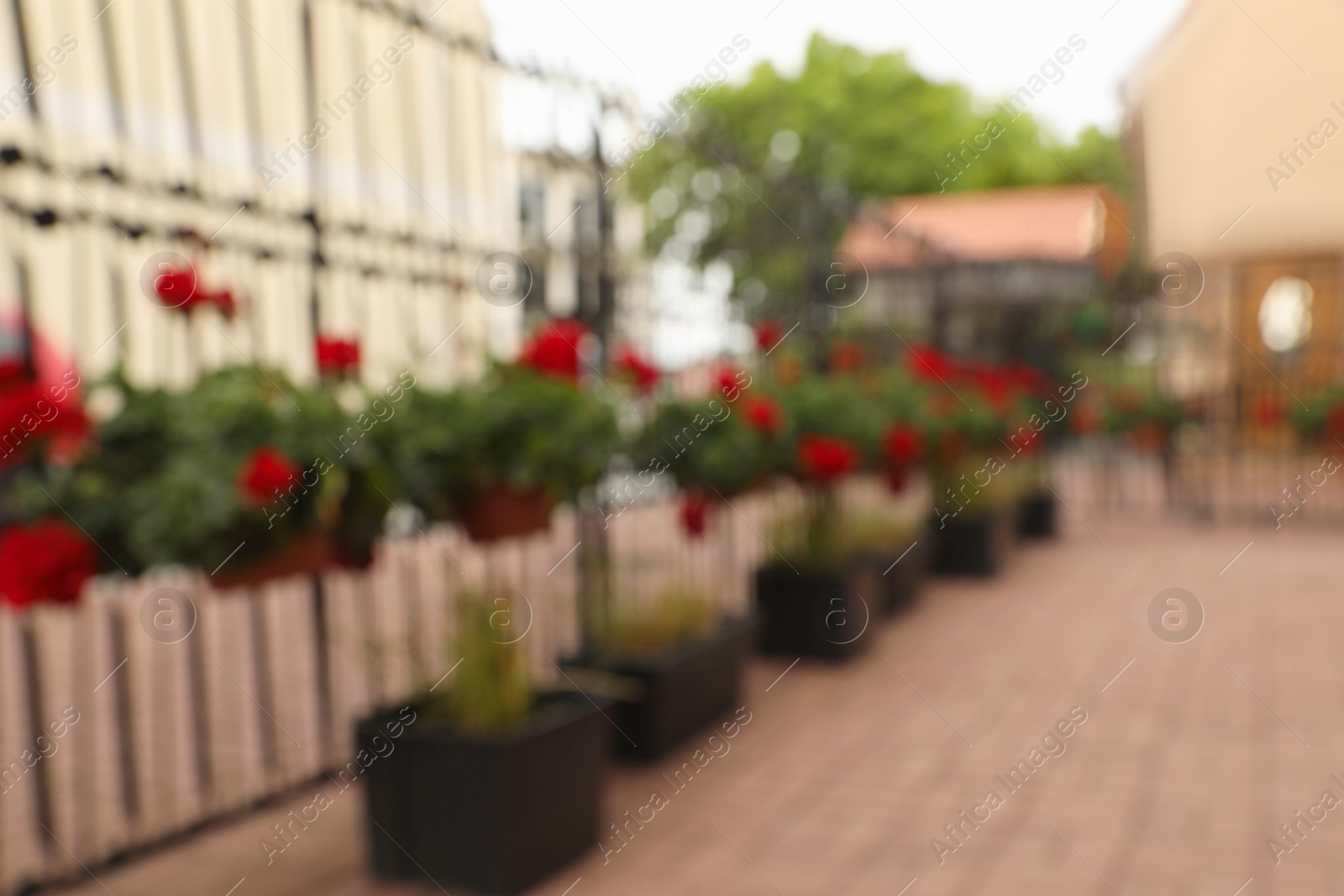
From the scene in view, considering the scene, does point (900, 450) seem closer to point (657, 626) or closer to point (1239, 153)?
point (657, 626)

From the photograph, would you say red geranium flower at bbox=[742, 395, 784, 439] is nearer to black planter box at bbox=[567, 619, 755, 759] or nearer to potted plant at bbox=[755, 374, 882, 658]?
potted plant at bbox=[755, 374, 882, 658]

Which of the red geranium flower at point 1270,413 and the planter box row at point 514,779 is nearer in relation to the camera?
the planter box row at point 514,779

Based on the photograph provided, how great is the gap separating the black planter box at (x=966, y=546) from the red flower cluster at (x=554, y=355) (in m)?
4.87

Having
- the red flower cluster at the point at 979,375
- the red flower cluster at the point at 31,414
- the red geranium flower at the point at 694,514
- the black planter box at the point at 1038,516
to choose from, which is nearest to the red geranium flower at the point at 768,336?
the red geranium flower at the point at 694,514

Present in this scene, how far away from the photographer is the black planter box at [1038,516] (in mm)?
9047

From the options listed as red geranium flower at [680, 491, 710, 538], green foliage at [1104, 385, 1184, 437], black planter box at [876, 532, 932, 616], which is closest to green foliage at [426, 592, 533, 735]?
red geranium flower at [680, 491, 710, 538]

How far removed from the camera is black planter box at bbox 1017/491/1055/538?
9047mm

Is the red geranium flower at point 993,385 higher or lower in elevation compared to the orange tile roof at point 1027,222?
lower

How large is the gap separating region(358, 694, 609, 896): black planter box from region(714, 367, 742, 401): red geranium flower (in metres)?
1.77

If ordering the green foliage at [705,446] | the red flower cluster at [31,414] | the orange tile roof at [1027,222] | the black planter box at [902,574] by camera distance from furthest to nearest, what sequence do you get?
the orange tile roof at [1027,222], the black planter box at [902,574], the green foliage at [705,446], the red flower cluster at [31,414]

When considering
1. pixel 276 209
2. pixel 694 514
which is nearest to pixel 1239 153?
pixel 694 514

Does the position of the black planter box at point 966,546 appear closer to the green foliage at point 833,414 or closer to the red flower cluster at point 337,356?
the green foliage at point 833,414

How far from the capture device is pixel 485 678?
288 cm

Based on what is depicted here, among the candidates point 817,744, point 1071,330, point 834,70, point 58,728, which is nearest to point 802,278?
point 817,744
